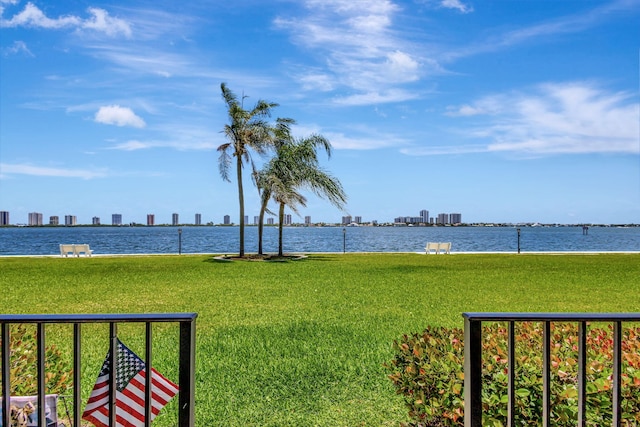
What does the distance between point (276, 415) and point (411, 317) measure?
4948 millimetres

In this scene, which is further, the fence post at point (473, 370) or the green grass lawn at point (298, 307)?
the green grass lawn at point (298, 307)

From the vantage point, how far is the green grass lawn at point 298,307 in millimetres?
5426

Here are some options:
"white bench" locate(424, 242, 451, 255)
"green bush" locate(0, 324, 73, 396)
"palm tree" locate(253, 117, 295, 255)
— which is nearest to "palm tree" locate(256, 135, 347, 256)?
"palm tree" locate(253, 117, 295, 255)

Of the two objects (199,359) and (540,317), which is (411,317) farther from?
(540,317)

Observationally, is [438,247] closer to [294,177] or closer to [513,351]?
[294,177]

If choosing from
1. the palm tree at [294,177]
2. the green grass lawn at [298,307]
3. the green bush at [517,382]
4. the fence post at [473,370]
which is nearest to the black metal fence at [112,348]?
the fence post at [473,370]

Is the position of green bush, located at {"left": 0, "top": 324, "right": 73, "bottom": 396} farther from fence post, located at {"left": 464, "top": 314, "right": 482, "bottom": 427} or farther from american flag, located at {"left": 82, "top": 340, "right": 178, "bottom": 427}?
fence post, located at {"left": 464, "top": 314, "right": 482, "bottom": 427}

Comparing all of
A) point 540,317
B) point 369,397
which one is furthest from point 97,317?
point 369,397

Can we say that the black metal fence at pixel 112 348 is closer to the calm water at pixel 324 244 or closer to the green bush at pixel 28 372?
the green bush at pixel 28 372

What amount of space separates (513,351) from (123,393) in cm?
224

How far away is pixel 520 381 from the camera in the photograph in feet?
11.4

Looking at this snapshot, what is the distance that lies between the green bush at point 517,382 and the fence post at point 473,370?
45 cm

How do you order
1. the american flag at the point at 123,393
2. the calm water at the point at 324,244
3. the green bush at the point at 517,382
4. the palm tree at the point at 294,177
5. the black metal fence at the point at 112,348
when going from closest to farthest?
the black metal fence at the point at 112,348, the american flag at the point at 123,393, the green bush at the point at 517,382, the palm tree at the point at 294,177, the calm water at the point at 324,244

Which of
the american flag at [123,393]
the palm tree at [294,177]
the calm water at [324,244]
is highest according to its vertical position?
the palm tree at [294,177]
